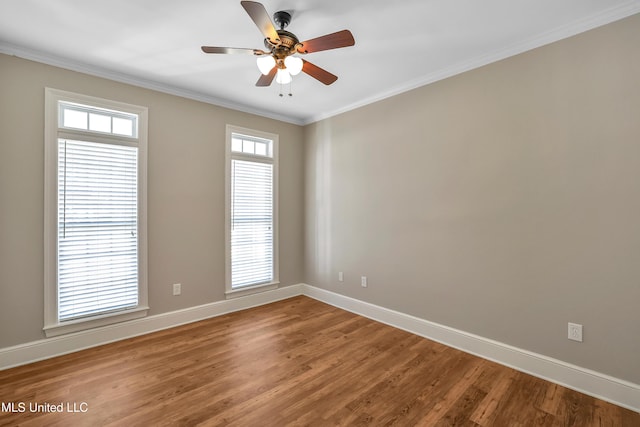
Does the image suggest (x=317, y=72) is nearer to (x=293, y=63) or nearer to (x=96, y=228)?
(x=293, y=63)

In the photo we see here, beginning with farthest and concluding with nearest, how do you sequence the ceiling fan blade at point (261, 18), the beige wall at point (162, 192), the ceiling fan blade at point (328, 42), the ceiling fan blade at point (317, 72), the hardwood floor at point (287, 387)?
1. the beige wall at point (162, 192)
2. the ceiling fan blade at point (317, 72)
3. the hardwood floor at point (287, 387)
4. the ceiling fan blade at point (328, 42)
5. the ceiling fan blade at point (261, 18)

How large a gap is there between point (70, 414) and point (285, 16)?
3075mm

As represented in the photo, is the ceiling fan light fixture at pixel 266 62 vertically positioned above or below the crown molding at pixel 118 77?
below

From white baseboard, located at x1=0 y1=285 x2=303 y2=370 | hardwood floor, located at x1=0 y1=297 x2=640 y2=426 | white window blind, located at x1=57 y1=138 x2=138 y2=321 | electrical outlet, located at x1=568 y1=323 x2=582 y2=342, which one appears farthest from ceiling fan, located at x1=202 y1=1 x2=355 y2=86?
white baseboard, located at x1=0 y1=285 x2=303 y2=370

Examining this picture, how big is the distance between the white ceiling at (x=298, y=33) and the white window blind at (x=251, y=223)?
1.24 meters

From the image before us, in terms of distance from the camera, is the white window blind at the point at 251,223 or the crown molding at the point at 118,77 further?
the white window blind at the point at 251,223

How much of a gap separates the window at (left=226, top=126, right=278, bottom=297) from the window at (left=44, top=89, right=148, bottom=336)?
40.3 inches

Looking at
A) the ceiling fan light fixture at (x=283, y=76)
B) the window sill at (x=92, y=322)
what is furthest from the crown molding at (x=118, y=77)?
the window sill at (x=92, y=322)

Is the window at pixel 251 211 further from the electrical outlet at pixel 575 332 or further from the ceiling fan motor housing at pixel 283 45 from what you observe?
the electrical outlet at pixel 575 332

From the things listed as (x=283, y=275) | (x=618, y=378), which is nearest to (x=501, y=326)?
(x=618, y=378)

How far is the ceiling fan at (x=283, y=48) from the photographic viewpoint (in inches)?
71.0

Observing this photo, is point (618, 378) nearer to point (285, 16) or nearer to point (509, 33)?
point (509, 33)

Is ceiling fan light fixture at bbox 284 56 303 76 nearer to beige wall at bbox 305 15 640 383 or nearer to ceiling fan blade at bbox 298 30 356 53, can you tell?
ceiling fan blade at bbox 298 30 356 53

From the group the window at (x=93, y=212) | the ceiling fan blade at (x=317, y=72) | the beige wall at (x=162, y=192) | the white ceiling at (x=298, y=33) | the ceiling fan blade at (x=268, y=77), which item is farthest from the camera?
the window at (x=93, y=212)
